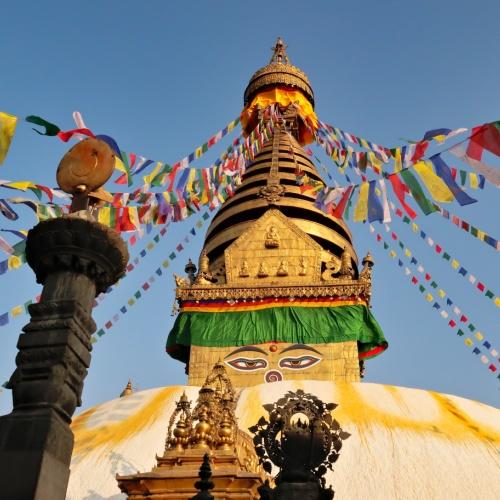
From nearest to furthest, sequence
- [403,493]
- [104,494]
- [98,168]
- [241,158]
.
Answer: [98,168]
[403,493]
[104,494]
[241,158]

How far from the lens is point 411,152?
36.1ft

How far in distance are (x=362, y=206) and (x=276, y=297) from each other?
700cm

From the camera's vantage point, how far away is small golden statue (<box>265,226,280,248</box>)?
62.1 feet

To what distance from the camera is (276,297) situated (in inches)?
682

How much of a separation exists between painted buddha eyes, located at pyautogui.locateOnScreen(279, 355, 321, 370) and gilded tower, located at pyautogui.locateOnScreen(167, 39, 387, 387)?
27 mm

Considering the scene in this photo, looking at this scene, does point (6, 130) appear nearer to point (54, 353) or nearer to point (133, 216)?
point (133, 216)

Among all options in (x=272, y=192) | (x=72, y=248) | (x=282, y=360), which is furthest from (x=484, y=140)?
(x=272, y=192)

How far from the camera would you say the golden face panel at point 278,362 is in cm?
1591

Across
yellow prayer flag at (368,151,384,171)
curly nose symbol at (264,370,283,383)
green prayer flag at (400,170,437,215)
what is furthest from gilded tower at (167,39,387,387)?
green prayer flag at (400,170,437,215)

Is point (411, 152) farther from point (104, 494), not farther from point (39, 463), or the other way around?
Answer: point (39, 463)

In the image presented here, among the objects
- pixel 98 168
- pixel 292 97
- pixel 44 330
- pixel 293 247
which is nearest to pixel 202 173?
pixel 293 247

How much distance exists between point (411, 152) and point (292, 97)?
A: 15674mm

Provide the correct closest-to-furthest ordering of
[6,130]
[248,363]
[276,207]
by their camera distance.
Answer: [6,130]
[248,363]
[276,207]

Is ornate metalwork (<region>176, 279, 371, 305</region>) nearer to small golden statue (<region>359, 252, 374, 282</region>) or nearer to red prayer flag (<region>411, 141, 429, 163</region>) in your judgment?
small golden statue (<region>359, 252, 374, 282</region>)
